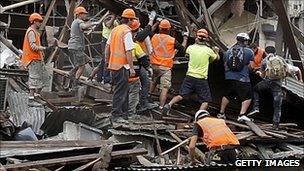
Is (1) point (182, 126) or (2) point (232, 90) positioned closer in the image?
(1) point (182, 126)

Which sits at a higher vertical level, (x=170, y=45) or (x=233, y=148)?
(x=170, y=45)

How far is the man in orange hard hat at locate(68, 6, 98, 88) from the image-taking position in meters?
12.2

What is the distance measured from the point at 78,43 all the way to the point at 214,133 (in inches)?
172

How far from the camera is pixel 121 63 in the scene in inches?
399

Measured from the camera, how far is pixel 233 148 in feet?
29.9

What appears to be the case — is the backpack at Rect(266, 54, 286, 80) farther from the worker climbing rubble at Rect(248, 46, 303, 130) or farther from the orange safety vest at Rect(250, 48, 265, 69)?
the orange safety vest at Rect(250, 48, 265, 69)

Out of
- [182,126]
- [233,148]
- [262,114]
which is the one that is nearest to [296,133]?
[262,114]

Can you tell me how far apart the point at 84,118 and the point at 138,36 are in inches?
70.4

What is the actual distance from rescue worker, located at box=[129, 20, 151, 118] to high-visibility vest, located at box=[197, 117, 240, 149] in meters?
2.06

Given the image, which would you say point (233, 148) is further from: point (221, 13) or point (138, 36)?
point (221, 13)

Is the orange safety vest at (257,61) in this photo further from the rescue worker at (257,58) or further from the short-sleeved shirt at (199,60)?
the short-sleeved shirt at (199,60)

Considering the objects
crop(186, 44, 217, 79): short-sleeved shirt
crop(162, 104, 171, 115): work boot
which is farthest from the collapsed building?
crop(186, 44, 217, 79): short-sleeved shirt

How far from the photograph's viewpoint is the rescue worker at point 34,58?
11.5 meters

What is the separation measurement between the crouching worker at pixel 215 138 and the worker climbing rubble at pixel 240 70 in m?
2.59
